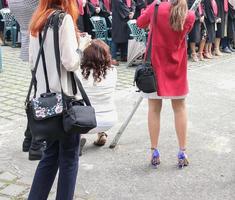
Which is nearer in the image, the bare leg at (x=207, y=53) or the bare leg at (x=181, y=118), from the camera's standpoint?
the bare leg at (x=181, y=118)

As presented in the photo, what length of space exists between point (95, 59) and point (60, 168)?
1469 millimetres

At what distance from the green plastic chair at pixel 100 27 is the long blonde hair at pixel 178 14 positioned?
6738 millimetres

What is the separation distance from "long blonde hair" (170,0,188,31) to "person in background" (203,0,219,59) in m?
7.24

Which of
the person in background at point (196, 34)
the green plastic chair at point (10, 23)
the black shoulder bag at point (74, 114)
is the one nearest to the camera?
the black shoulder bag at point (74, 114)

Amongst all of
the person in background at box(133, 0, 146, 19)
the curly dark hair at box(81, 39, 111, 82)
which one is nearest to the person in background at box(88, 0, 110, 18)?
the person in background at box(133, 0, 146, 19)

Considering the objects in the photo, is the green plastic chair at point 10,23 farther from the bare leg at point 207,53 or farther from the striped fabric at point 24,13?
the striped fabric at point 24,13

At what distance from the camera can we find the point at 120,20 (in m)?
10.4

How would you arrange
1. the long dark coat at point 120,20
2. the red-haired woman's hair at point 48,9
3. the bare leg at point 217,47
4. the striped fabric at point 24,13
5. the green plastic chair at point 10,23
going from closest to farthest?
the red-haired woman's hair at point 48,9, the striped fabric at point 24,13, the long dark coat at point 120,20, the bare leg at point 217,47, the green plastic chair at point 10,23

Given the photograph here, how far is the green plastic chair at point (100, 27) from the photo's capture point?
1066 cm

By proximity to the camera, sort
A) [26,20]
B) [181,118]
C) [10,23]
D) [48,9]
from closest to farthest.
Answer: [48,9] → [181,118] → [26,20] → [10,23]

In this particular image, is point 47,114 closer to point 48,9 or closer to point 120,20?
point 48,9

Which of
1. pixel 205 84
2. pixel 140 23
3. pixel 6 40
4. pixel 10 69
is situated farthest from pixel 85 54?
pixel 6 40

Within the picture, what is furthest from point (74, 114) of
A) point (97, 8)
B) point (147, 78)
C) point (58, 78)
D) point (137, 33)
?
point (97, 8)

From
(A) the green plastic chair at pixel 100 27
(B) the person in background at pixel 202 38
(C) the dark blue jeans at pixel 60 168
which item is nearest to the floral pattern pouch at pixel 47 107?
(C) the dark blue jeans at pixel 60 168
